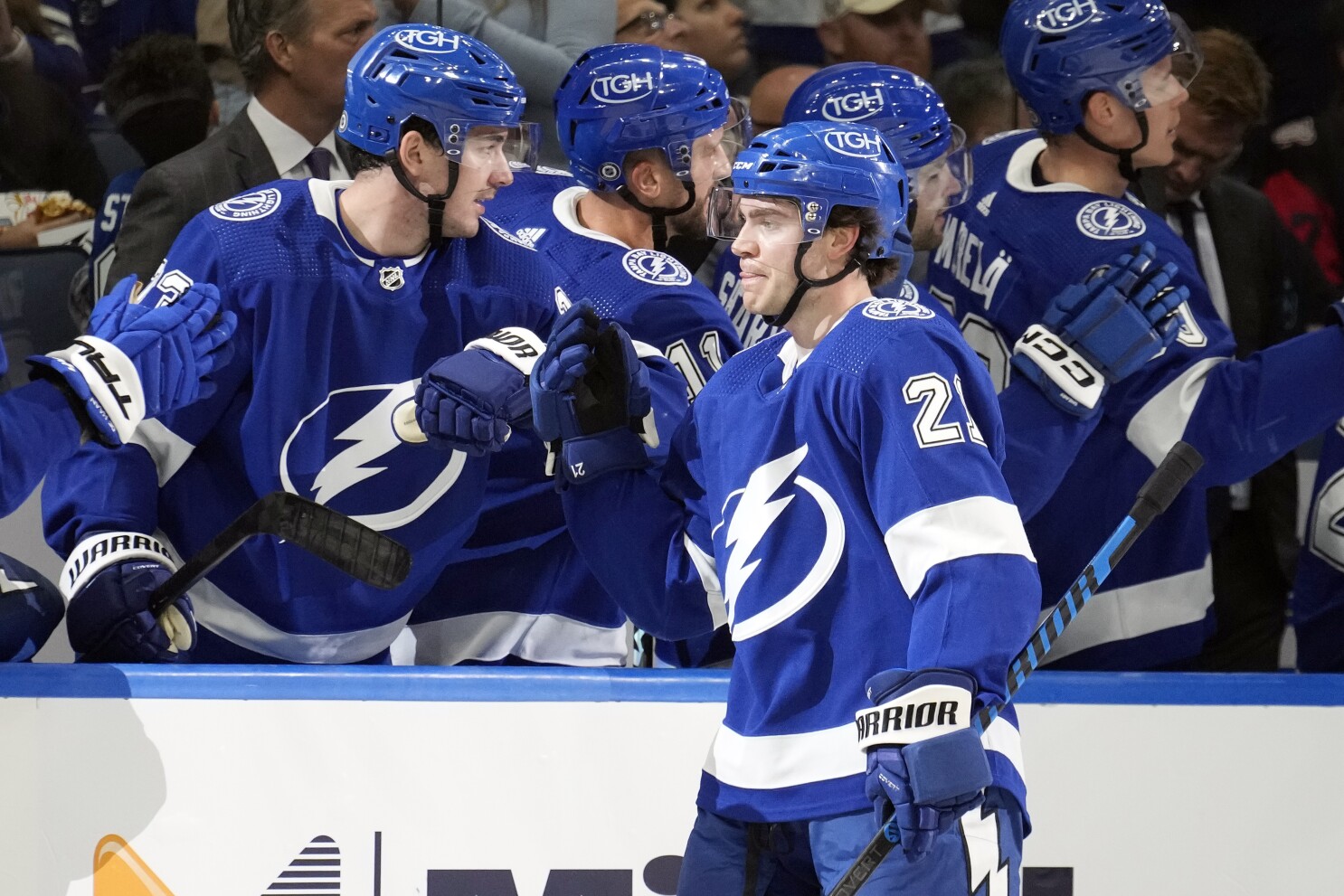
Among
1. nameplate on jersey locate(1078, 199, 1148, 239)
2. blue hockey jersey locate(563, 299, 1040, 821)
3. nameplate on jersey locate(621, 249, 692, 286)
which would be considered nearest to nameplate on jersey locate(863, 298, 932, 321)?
blue hockey jersey locate(563, 299, 1040, 821)

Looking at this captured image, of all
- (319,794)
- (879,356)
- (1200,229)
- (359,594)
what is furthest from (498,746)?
(1200,229)

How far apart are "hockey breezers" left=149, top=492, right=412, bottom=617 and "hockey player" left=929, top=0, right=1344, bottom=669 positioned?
3.58 ft

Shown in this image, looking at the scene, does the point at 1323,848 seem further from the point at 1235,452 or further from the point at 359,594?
the point at 359,594

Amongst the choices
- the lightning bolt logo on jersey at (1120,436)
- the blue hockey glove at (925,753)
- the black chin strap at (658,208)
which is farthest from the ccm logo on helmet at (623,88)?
the blue hockey glove at (925,753)

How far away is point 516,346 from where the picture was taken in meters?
3.01

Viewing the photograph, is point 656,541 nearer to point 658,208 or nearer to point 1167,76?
point 658,208

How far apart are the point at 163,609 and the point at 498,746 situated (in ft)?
2.02

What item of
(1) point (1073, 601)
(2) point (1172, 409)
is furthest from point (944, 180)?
(1) point (1073, 601)

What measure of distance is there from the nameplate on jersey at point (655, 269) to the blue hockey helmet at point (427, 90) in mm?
329

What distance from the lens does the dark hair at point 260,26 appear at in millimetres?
3820

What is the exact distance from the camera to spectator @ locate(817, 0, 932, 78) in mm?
4414

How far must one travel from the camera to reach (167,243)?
3.62 m

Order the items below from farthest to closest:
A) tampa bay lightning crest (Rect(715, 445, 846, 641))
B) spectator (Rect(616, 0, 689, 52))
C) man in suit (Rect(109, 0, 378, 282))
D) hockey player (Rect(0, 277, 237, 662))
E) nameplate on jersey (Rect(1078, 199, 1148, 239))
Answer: spectator (Rect(616, 0, 689, 52)), man in suit (Rect(109, 0, 378, 282)), nameplate on jersey (Rect(1078, 199, 1148, 239)), hockey player (Rect(0, 277, 237, 662)), tampa bay lightning crest (Rect(715, 445, 846, 641))

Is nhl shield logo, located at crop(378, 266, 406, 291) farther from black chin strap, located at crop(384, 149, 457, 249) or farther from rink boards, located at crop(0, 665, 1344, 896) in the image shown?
rink boards, located at crop(0, 665, 1344, 896)
